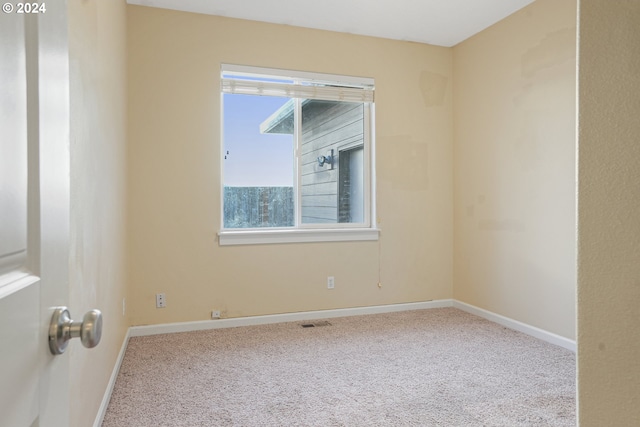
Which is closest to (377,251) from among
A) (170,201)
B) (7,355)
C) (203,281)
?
(203,281)

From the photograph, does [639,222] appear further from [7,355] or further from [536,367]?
[536,367]

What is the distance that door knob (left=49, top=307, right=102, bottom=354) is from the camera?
2.05 feet

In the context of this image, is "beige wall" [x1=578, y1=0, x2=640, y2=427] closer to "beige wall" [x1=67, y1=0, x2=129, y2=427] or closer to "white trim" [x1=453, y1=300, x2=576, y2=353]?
"beige wall" [x1=67, y1=0, x2=129, y2=427]

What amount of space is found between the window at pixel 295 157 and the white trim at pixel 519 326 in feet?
3.74

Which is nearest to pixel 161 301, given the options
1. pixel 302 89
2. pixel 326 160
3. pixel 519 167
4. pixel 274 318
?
pixel 274 318

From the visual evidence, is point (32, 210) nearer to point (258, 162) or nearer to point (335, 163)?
point (258, 162)

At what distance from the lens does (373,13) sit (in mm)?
3441

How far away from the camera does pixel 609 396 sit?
0.73 m

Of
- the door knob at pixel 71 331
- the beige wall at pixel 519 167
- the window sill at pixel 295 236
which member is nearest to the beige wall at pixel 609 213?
the door knob at pixel 71 331

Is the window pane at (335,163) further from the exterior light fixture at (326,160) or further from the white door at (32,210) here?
the white door at (32,210)

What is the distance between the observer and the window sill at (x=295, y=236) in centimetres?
353

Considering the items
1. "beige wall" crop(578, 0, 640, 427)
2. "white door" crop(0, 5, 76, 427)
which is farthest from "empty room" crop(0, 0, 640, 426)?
"beige wall" crop(578, 0, 640, 427)

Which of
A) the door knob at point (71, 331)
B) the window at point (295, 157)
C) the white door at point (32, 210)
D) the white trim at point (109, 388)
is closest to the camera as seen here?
the white door at point (32, 210)

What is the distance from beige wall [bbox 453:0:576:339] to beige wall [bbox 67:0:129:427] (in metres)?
3.00
